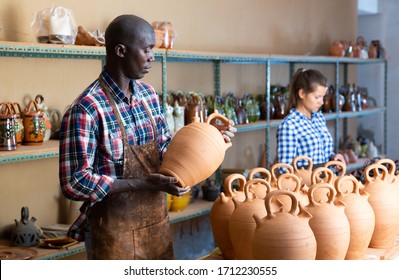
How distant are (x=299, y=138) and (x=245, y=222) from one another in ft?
5.57

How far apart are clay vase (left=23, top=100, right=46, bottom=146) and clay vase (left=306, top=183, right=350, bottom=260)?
1.86 metres

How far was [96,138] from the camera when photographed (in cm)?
235

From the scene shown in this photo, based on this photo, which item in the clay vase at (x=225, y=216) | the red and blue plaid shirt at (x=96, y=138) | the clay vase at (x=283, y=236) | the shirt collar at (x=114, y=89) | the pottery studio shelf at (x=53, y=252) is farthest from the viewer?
the pottery studio shelf at (x=53, y=252)

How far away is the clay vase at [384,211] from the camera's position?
2.69 metres

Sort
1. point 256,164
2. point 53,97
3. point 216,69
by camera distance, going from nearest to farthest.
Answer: point 53,97 → point 216,69 → point 256,164

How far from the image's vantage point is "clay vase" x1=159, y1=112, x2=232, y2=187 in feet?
7.68

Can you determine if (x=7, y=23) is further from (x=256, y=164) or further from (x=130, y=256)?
(x=256, y=164)

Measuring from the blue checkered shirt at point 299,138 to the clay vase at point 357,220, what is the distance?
1.34m

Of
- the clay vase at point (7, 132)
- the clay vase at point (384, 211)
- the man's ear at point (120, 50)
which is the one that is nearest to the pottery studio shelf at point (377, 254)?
the clay vase at point (384, 211)

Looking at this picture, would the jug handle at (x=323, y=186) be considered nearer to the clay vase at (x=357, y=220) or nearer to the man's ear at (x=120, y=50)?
the clay vase at (x=357, y=220)
